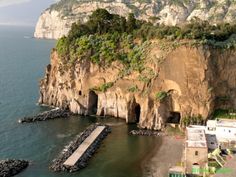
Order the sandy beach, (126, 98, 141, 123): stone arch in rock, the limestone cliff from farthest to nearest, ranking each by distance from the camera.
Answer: the limestone cliff
(126, 98, 141, 123): stone arch in rock
the sandy beach

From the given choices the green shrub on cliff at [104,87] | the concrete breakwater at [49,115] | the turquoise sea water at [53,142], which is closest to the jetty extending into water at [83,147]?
the turquoise sea water at [53,142]

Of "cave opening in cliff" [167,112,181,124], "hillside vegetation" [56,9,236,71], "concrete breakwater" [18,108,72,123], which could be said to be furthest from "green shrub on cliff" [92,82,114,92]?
"cave opening in cliff" [167,112,181,124]

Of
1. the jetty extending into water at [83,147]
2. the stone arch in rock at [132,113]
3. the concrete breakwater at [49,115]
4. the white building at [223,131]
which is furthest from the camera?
the concrete breakwater at [49,115]

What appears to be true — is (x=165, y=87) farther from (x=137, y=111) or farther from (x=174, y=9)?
(x=174, y=9)

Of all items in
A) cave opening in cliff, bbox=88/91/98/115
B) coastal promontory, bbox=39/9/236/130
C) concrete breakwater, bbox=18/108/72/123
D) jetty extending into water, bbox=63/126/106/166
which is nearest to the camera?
jetty extending into water, bbox=63/126/106/166

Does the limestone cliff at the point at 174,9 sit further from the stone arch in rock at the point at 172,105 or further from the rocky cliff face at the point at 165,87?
the stone arch in rock at the point at 172,105

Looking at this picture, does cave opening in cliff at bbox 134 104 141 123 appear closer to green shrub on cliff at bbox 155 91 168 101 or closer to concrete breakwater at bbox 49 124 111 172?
green shrub on cliff at bbox 155 91 168 101
